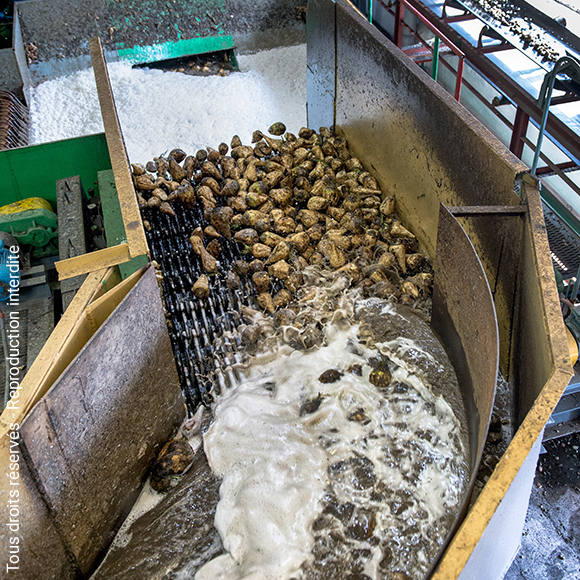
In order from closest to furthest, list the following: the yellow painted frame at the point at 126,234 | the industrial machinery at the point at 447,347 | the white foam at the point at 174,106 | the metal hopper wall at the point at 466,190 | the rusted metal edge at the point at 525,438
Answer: the rusted metal edge at the point at 525,438 < the metal hopper wall at the point at 466,190 < the industrial machinery at the point at 447,347 < the yellow painted frame at the point at 126,234 < the white foam at the point at 174,106

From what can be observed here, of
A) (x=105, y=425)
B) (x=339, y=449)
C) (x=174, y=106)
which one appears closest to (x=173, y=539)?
(x=105, y=425)

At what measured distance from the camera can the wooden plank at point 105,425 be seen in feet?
4.85

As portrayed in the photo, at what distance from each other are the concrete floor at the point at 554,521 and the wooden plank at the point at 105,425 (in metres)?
1.50

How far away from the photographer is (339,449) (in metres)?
2.01

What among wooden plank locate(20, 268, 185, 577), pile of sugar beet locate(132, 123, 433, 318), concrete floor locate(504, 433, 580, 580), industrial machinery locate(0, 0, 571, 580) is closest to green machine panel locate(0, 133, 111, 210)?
pile of sugar beet locate(132, 123, 433, 318)

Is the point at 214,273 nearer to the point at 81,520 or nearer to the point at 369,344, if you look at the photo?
the point at 369,344

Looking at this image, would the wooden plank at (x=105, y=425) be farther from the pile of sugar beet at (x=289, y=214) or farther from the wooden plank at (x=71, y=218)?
the wooden plank at (x=71, y=218)

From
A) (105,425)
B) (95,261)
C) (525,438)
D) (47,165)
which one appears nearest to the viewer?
(525,438)

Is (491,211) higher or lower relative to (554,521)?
higher

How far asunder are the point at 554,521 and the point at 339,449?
3.19 feet

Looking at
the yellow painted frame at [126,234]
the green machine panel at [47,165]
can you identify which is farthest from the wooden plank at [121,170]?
the green machine panel at [47,165]

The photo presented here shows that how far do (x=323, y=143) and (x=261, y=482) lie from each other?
2405 millimetres

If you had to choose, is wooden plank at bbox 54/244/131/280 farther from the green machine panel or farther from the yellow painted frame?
the green machine panel

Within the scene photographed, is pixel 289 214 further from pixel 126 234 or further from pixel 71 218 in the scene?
pixel 126 234
